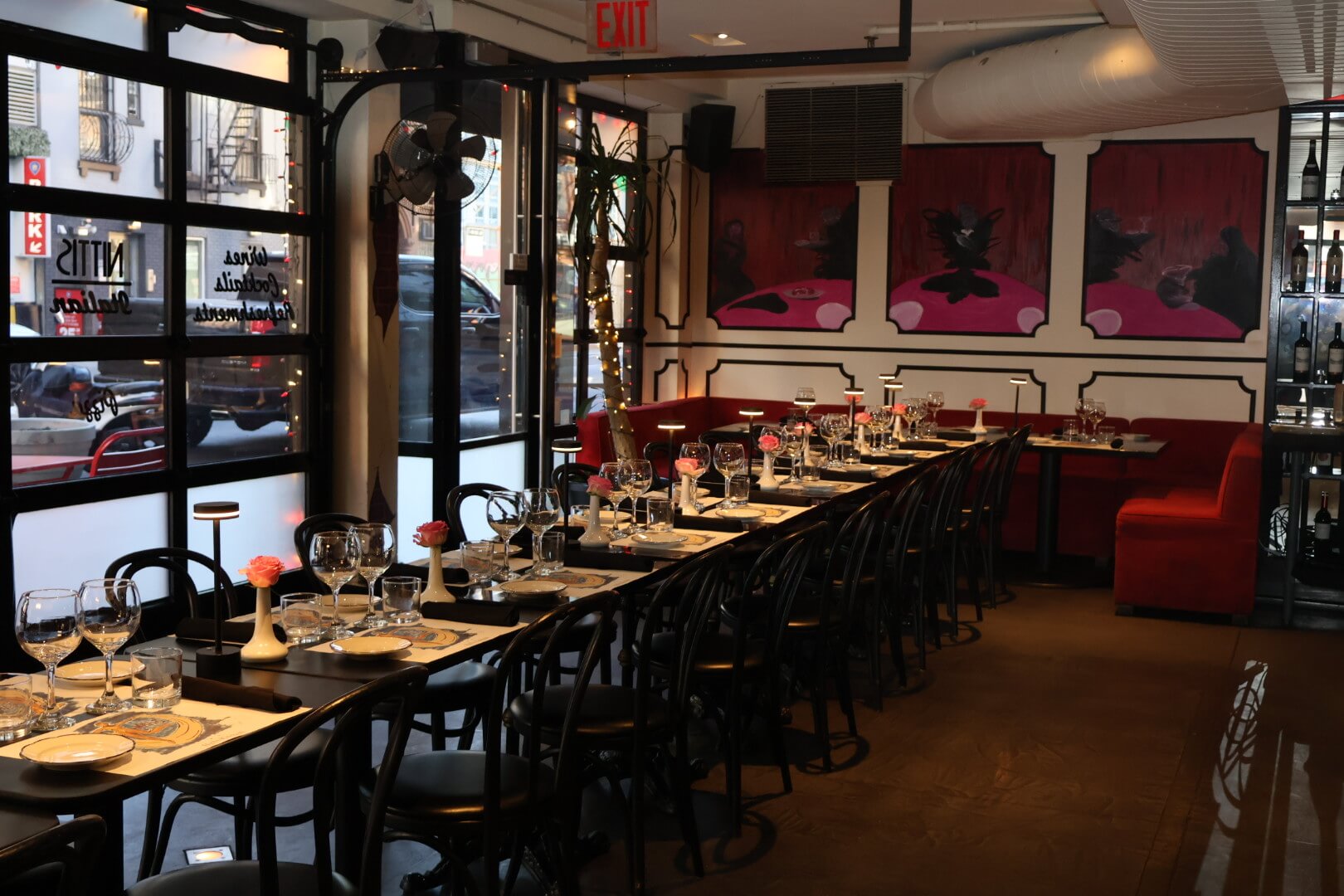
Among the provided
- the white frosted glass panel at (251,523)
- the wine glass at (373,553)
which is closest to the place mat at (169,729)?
the wine glass at (373,553)

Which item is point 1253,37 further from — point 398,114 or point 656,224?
point 656,224

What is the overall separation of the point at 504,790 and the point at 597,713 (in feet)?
1.97

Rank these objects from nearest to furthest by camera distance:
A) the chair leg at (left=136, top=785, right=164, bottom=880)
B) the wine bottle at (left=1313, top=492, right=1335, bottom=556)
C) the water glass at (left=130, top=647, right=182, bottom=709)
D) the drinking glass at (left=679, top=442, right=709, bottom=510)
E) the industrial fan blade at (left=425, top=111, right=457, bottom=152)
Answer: the water glass at (left=130, top=647, right=182, bottom=709)
the chair leg at (left=136, top=785, right=164, bottom=880)
the drinking glass at (left=679, top=442, right=709, bottom=510)
the industrial fan blade at (left=425, top=111, right=457, bottom=152)
the wine bottle at (left=1313, top=492, right=1335, bottom=556)

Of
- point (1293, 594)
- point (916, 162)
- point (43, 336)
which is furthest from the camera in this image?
point (916, 162)

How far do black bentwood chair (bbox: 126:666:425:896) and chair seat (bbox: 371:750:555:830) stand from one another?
0.35 meters

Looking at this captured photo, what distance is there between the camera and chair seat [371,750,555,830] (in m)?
2.86

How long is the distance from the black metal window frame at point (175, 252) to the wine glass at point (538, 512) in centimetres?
249

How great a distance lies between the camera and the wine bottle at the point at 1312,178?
24.1ft

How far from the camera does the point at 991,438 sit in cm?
852

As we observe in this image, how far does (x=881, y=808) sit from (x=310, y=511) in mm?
3878

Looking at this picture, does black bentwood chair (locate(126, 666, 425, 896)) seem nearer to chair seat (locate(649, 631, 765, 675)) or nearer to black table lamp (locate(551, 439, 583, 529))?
chair seat (locate(649, 631, 765, 675))

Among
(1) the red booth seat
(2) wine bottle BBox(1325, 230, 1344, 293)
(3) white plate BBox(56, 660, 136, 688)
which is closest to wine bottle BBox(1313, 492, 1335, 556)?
(1) the red booth seat

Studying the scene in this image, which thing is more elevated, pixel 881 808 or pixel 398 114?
pixel 398 114

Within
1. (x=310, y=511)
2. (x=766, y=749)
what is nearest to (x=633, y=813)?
(x=766, y=749)
